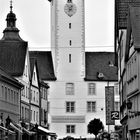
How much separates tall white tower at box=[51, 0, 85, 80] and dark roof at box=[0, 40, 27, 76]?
105ft

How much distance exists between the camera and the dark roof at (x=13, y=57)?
7850 centimetres

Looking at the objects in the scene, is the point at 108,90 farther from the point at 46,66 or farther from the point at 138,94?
the point at 46,66

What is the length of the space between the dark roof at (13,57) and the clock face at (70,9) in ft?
108

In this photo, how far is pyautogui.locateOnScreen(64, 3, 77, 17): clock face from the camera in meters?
116

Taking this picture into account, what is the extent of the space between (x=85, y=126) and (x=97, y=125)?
11.1m

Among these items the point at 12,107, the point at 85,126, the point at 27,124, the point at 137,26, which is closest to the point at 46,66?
the point at 85,126

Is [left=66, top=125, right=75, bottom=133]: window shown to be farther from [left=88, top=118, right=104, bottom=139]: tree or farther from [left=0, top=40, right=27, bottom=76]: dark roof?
[left=0, top=40, right=27, bottom=76]: dark roof

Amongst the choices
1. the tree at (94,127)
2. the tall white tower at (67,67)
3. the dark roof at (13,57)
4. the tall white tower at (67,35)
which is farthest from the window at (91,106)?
the dark roof at (13,57)

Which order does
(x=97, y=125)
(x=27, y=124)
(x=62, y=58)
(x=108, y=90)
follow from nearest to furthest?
(x=108, y=90), (x=27, y=124), (x=97, y=125), (x=62, y=58)

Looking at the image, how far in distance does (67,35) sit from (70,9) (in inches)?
172

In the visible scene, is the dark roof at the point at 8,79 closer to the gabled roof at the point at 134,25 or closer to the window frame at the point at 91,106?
the gabled roof at the point at 134,25

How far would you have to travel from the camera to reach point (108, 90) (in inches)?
2606

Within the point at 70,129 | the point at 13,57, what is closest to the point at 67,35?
the point at 70,129

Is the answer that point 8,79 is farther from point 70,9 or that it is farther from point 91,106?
point 91,106
